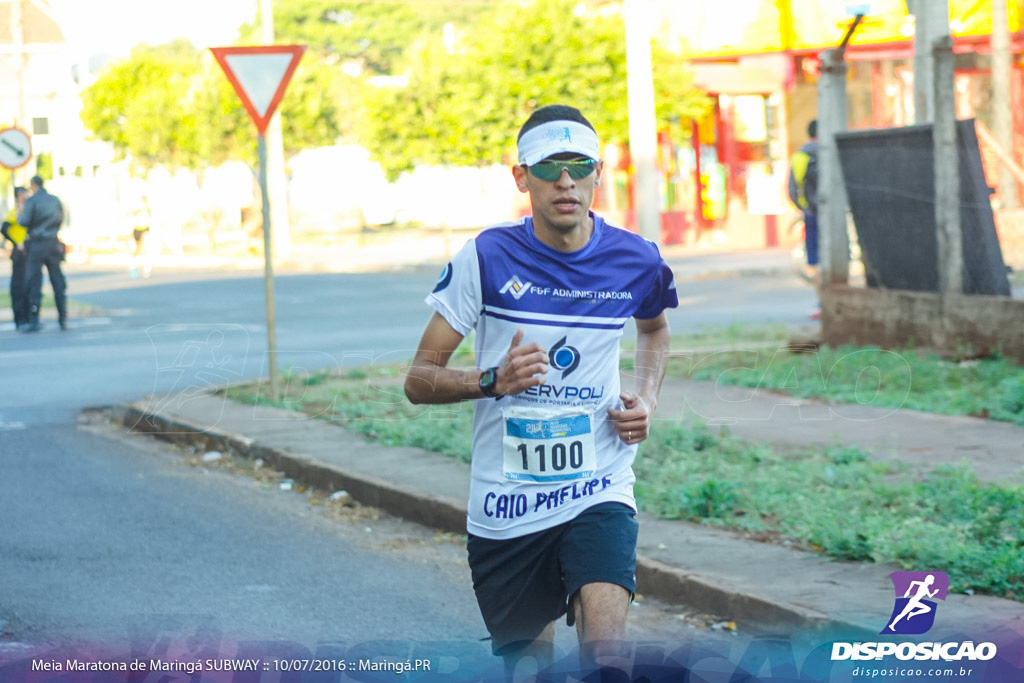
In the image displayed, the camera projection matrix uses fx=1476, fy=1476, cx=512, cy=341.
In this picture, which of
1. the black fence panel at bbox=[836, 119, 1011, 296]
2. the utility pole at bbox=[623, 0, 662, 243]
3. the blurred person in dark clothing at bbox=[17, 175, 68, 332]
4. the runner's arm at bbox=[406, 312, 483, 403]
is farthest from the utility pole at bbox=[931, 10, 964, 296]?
the blurred person in dark clothing at bbox=[17, 175, 68, 332]

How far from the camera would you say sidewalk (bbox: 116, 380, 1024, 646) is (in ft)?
17.9

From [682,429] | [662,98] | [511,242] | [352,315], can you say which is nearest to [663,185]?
[662,98]

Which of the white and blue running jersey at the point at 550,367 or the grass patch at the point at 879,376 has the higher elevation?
the white and blue running jersey at the point at 550,367

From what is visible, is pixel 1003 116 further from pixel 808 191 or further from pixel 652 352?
pixel 652 352

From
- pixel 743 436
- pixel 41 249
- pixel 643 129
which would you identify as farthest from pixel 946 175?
pixel 41 249

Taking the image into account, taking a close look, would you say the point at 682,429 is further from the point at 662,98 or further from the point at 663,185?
the point at 663,185

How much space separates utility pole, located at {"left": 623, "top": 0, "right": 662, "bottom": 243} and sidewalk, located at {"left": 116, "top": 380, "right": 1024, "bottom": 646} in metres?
10.6

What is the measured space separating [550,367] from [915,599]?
→ 227cm

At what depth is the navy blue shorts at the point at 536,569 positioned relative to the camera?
3.87m

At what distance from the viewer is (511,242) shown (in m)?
3.99

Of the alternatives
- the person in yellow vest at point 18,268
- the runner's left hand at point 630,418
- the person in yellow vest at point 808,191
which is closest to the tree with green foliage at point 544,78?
the person in yellow vest at point 18,268

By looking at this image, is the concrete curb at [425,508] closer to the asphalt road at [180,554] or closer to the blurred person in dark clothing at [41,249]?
the asphalt road at [180,554]

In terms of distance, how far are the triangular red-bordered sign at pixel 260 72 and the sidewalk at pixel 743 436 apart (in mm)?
2400

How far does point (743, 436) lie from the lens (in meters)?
9.29
